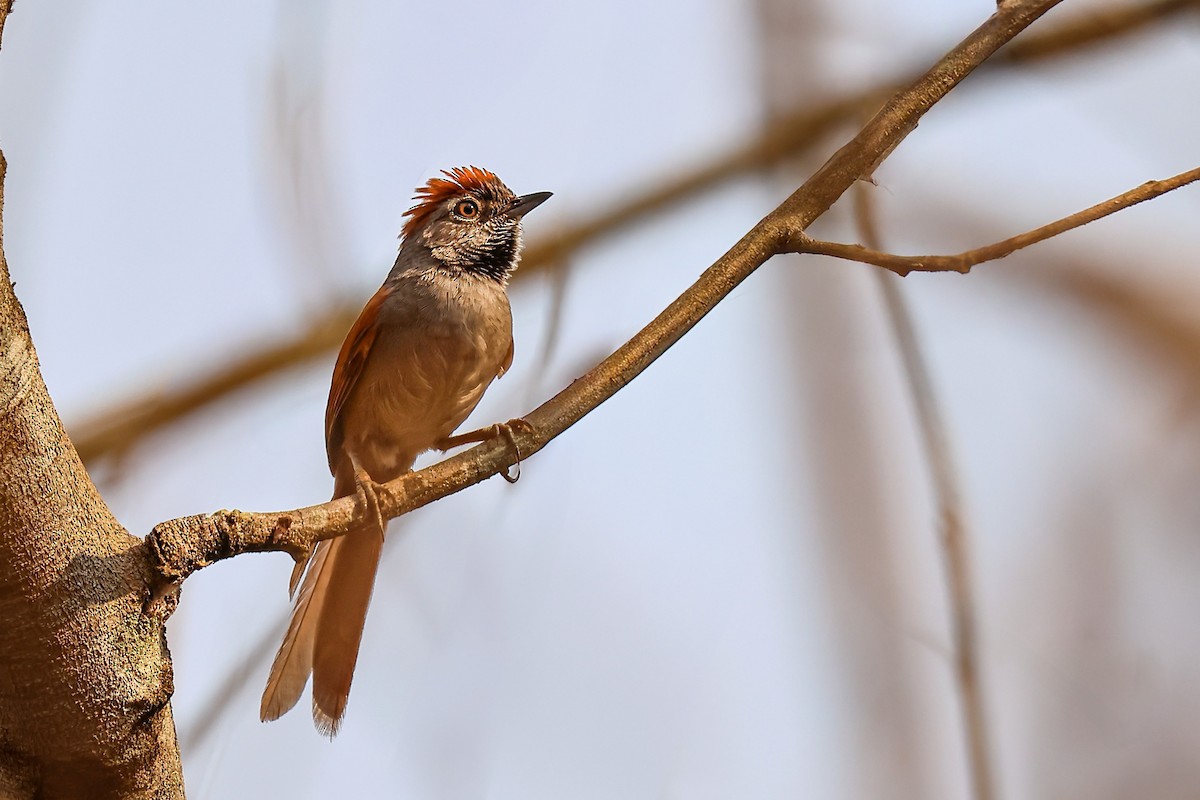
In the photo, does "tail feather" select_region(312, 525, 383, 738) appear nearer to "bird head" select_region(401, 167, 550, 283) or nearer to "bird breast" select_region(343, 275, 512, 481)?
"bird breast" select_region(343, 275, 512, 481)

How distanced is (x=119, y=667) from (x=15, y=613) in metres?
0.19

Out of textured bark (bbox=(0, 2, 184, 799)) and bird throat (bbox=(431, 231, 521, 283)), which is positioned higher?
bird throat (bbox=(431, 231, 521, 283))

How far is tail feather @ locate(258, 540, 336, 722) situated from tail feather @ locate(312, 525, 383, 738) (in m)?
0.04

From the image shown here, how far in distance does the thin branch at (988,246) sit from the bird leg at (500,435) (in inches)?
31.2

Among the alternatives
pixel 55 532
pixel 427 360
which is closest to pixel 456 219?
pixel 427 360

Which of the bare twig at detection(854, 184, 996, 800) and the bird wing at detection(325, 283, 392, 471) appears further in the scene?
the bird wing at detection(325, 283, 392, 471)

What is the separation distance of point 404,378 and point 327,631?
3.42 ft

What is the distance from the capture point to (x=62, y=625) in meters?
1.84

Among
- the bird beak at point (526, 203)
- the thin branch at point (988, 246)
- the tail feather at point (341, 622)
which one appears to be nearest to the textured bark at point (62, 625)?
the tail feather at point (341, 622)

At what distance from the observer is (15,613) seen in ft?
5.90

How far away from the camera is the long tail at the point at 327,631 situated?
3.28 metres

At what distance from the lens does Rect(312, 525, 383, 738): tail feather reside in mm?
A: 3553

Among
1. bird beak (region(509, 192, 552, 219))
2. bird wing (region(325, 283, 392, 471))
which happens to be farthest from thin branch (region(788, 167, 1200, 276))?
bird beak (region(509, 192, 552, 219))

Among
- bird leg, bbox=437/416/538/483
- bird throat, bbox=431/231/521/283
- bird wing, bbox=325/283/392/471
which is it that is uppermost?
bird throat, bbox=431/231/521/283
